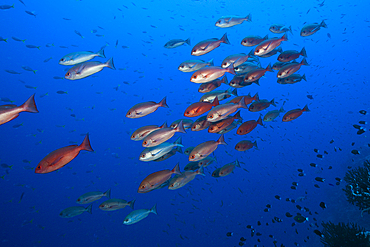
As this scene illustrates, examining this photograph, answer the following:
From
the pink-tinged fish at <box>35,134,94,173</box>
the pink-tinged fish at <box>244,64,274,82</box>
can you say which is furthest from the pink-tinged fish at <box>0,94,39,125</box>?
the pink-tinged fish at <box>244,64,274,82</box>

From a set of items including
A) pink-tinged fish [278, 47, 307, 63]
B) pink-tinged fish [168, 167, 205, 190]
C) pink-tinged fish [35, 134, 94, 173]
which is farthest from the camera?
pink-tinged fish [278, 47, 307, 63]

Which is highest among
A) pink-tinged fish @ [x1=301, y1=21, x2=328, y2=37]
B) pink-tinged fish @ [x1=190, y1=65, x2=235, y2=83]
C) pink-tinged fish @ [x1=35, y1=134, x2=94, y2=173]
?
pink-tinged fish @ [x1=301, y1=21, x2=328, y2=37]

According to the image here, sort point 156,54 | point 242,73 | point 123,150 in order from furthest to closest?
point 123,150
point 156,54
point 242,73

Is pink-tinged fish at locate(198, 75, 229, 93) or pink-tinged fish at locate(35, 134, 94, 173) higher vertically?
pink-tinged fish at locate(198, 75, 229, 93)

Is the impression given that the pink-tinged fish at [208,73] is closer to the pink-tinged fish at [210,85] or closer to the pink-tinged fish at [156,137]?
the pink-tinged fish at [210,85]

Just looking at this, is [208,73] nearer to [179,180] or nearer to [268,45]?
[268,45]

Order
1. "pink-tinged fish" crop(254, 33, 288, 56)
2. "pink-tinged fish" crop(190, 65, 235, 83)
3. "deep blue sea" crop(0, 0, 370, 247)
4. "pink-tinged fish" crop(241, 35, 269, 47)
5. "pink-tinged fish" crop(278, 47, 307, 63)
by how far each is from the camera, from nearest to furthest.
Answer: "pink-tinged fish" crop(190, 65, 235, 83) → "pink-tinged fish" crop(254, 33, 288, 56) → "pink-tinged fish" crop(278, 47, 307, 63) → "pink-tinged fish" crop(241, 35, 269, 47) → "deep blue sea" crop(0, 0, 370, 247)

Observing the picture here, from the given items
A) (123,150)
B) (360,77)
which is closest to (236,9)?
(123,150)

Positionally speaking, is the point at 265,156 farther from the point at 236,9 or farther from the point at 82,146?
the point at 82,146

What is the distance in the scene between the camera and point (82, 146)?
238cm

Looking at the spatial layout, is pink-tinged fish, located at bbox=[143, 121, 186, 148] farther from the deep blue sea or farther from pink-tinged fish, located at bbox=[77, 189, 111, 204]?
the deep blue sea

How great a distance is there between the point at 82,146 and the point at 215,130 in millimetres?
2704

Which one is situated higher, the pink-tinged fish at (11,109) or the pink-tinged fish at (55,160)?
the pink-tinged fish at (11,109)

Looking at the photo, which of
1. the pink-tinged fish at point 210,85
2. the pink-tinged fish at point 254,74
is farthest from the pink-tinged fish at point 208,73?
the pink-tinged fish at point 254,74
